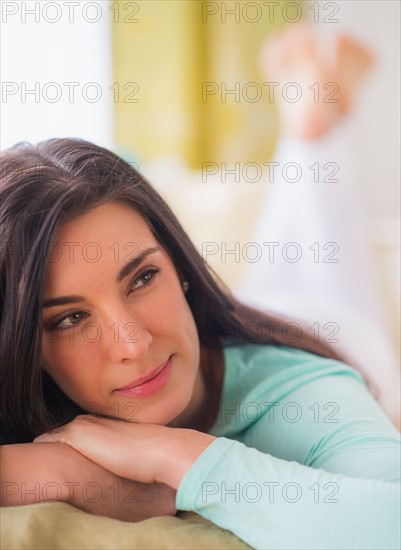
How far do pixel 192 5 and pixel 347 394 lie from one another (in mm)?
2136

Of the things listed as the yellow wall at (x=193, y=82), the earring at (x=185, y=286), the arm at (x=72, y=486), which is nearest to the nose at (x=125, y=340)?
the arm at (x=72, y=486)

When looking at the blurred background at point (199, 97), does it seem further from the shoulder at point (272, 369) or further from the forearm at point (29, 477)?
the forearm at point (29, 477)

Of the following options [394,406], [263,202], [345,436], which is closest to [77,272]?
[345,436]

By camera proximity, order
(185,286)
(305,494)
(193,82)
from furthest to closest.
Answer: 1. (193,82)
2. (185,286)
3. (305,494)

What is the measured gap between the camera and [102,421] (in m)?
0.98

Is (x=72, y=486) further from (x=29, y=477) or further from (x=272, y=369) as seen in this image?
(x=272, y=369)

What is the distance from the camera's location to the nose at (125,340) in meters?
0.94

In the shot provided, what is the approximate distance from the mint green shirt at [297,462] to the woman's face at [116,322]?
0.44ft

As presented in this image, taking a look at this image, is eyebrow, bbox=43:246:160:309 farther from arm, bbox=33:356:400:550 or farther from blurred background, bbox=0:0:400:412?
blurred background, bbox=0:0:400:412

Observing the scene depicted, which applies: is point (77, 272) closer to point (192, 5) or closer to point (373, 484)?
point (373, 484)

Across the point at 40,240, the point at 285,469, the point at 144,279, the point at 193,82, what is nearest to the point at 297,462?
the point at 285,469

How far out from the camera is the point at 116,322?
0.94m

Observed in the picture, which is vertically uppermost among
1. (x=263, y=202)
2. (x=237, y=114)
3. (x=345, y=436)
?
(x=237, y=114)

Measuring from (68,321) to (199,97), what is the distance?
7.02 feet
